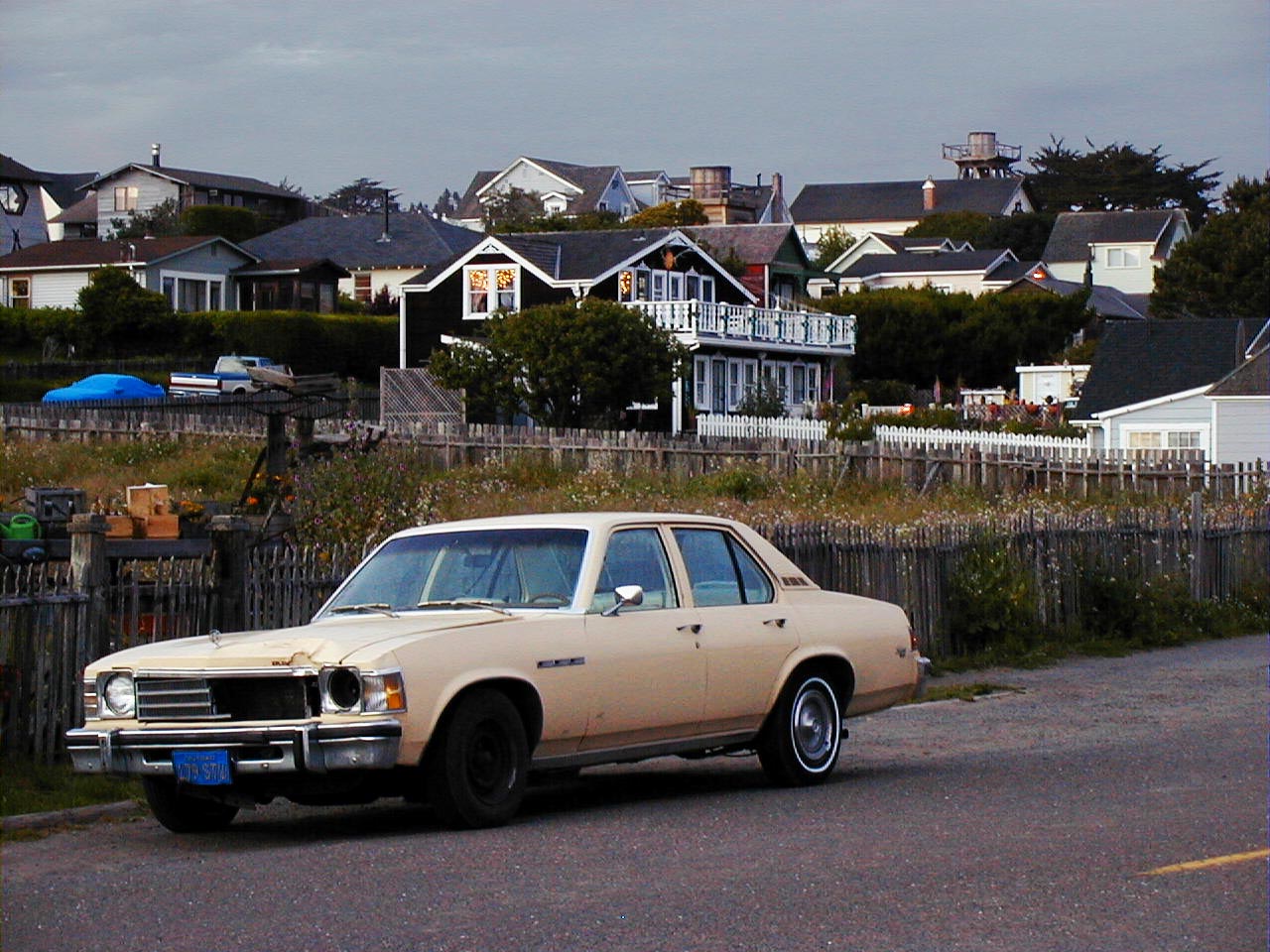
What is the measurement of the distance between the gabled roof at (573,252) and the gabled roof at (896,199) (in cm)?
7059

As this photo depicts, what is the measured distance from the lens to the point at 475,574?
35.9 ft

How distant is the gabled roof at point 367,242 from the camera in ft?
267

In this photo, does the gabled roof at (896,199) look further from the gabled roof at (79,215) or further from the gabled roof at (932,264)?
the gabled roof at (79,215)

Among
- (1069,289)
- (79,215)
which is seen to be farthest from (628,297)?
(79,215)

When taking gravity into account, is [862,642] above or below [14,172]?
below

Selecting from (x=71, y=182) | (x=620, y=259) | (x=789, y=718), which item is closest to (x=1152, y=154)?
(x=71, y=182)

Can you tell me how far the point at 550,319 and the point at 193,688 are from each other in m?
37.6

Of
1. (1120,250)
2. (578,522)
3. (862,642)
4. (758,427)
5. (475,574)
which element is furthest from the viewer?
(1120,250)

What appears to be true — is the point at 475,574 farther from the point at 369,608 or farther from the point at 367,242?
the point at 367,242

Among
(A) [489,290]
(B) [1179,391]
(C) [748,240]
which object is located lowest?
(B) [1179,391]

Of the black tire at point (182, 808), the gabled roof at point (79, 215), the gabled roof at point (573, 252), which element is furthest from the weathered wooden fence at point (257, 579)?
the gabled roof at point (79, 215)

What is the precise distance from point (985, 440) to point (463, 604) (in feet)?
125

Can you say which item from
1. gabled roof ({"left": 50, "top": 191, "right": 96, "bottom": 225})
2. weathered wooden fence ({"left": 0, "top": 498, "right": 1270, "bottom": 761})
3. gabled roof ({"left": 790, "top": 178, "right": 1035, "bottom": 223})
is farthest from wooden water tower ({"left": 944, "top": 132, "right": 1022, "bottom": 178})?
weathered wooden fence ({"left": 0, "top": 498, "right": 1270, "bottom": 761})

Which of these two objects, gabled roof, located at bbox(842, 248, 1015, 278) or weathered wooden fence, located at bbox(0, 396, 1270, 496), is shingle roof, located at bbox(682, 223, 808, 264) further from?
weathered wooden fence, located at bbox(0, 396, 1270, 496)
